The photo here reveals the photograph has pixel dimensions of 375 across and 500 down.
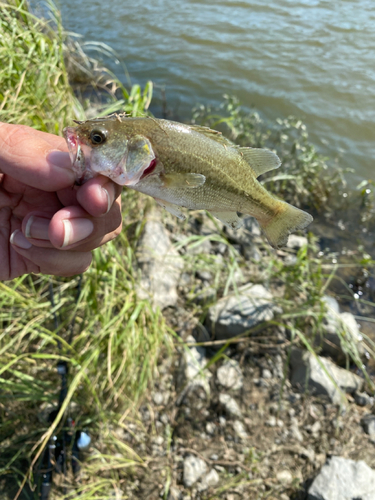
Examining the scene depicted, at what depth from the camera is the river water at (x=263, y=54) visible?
8.25 metres

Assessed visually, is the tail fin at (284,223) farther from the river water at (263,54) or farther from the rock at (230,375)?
the river water at (263,54)

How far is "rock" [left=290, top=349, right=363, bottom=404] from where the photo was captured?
377 centimetres

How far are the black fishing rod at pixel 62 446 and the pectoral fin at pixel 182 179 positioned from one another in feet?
5.56

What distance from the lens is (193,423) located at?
3.49m

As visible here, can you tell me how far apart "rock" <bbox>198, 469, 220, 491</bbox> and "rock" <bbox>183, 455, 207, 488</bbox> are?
0.14 ft

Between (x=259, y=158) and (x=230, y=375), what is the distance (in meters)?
2.51

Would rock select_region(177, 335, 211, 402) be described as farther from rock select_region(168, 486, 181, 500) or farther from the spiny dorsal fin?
the spiny dorsal fin

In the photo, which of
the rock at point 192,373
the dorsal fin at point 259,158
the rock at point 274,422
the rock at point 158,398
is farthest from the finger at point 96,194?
the rock at point 274,422

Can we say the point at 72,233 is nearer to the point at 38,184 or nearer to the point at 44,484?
the point at 38,184

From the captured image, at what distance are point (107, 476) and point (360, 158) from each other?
22.3 ft

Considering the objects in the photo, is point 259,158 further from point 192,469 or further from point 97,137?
point 192,469

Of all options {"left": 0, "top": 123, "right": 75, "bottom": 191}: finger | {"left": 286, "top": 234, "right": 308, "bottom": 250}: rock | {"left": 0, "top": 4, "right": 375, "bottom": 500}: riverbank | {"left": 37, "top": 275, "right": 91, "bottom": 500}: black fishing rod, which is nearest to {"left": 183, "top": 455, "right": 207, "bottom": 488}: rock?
{"left": 0, "top": 4, "right": 375, "bottom": 500}: riverbank

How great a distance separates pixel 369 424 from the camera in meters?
3.69

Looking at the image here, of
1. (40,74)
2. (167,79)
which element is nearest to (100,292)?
(40,74)
